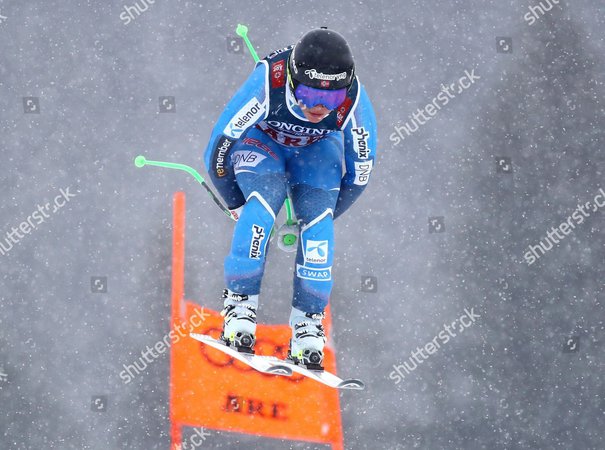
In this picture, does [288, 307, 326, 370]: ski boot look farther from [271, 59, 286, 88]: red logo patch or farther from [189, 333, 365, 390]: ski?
[271, 59, 286, 88]: red logo patch

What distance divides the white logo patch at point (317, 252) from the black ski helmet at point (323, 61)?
1118 mm

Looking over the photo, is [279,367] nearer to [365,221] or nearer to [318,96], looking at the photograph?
[318,96]

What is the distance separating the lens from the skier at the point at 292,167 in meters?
6.54

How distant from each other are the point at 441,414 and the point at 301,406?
135 cm

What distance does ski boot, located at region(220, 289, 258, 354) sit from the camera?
263 inches

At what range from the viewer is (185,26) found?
9617mm

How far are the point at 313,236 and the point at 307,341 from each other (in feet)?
2.49

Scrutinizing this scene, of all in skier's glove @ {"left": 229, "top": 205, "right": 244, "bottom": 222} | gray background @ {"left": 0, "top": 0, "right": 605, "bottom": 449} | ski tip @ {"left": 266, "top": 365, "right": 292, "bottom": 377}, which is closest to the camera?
ski tip @ {"left": 266, "top": 365, "right": 292, "bottom": 377}

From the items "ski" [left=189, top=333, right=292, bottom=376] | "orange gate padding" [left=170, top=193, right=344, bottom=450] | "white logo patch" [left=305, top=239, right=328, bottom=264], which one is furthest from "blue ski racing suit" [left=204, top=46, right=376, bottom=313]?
"orange gate padding" [left=170, top=193, right=344, bottom=450]

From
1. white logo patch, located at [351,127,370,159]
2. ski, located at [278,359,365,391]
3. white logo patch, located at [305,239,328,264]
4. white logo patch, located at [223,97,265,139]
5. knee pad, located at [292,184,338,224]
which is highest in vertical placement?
white logo patch, located at [223,97,265,139]

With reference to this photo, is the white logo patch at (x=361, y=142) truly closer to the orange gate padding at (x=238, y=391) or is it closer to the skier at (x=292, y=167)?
the skier at (x=292, y=167)

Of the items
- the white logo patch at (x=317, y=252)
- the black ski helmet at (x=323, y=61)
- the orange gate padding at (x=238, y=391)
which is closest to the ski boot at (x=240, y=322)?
the white logo patch at (x=317, y=252)

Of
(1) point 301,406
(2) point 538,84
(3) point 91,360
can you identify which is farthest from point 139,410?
(2) point 538,84

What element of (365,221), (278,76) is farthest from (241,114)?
(365,221)
